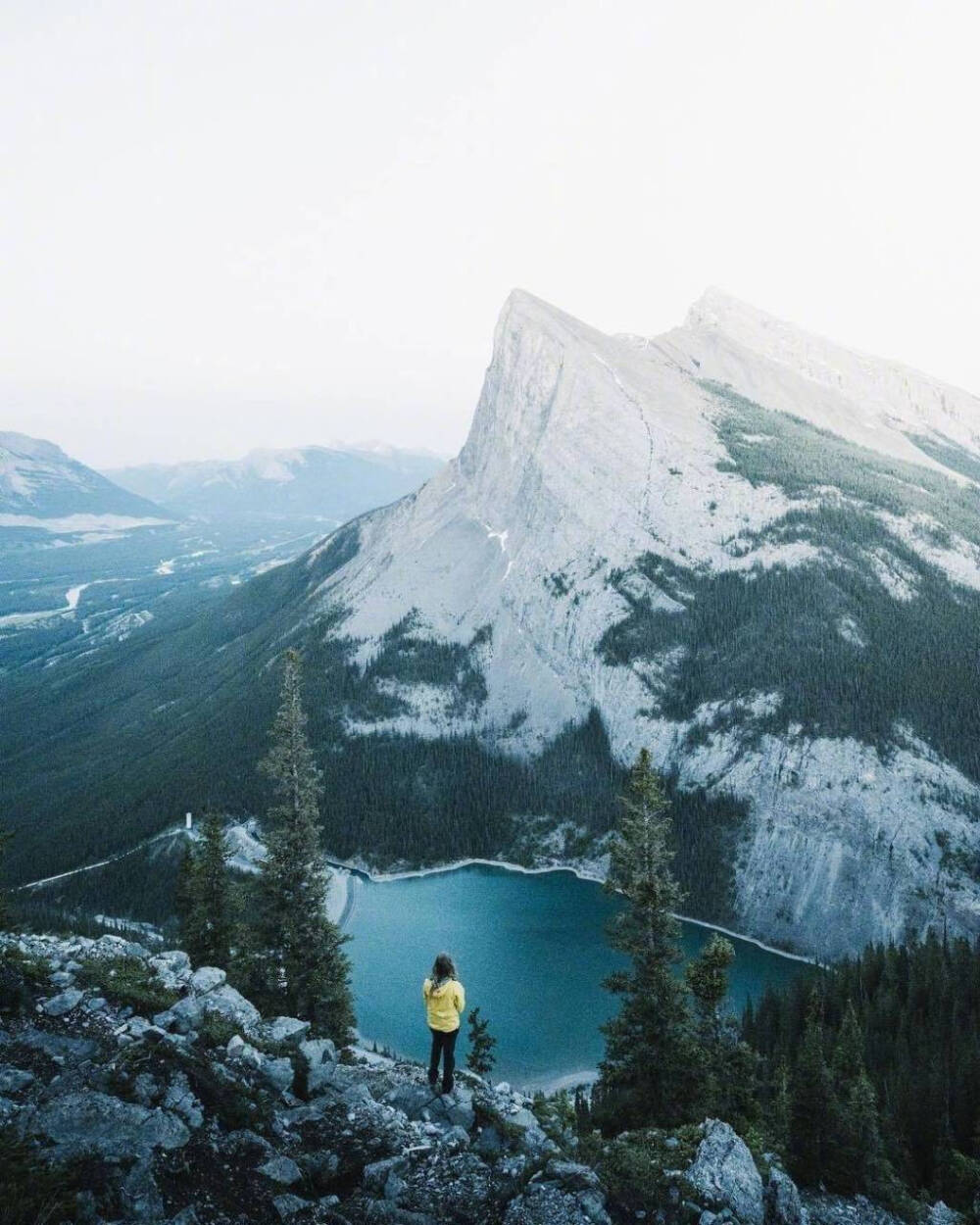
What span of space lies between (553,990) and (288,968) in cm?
6637

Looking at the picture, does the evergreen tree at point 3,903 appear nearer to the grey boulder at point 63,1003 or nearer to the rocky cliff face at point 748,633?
the grey boulder at point 63,1003

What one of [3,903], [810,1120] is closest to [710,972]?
[810,1120]

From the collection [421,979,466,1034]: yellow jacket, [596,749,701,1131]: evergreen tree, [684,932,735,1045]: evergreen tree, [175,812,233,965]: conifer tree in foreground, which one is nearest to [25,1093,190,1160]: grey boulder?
[421,979,466,1034]: yellow jacket

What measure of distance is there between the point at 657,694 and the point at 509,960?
209ft

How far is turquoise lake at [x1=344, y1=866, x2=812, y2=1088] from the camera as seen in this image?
7806 cm

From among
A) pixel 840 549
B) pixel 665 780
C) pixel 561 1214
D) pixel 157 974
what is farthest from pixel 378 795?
pixel 561 1214

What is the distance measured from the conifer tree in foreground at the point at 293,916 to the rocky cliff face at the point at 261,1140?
1252cm

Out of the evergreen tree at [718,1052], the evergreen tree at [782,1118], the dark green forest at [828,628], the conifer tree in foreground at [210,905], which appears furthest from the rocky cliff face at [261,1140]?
the dark green forest at [828,628]

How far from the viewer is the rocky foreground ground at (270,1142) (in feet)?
40.4

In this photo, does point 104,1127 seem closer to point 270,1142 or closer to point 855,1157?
point 270,1142

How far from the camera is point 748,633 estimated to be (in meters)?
141

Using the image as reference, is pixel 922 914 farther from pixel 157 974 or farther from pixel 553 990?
pixel 157 974

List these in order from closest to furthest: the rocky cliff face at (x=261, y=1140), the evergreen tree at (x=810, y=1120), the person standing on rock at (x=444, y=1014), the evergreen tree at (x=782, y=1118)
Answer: the rocky cliff face at (x=261, y=1140)
the person standing on rock at (x=444, y=1014)
the evergreen tree at (x=810, y=1120)
the evergreen tree at (x=782, y=1118)

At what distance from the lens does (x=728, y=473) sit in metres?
170
